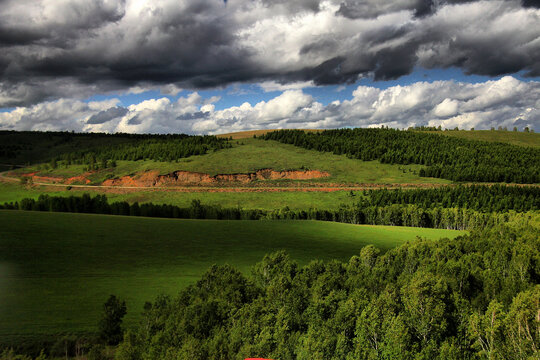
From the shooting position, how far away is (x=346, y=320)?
148ft

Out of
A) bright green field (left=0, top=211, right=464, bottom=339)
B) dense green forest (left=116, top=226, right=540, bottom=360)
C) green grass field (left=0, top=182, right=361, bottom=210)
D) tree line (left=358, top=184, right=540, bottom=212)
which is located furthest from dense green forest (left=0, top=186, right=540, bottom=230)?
dense green forest (left=116, top=226, right=540, bottom=360)

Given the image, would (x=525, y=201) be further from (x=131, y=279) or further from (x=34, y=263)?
(x=34, y=263)

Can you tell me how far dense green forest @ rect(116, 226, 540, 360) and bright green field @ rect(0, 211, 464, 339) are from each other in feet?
27.7

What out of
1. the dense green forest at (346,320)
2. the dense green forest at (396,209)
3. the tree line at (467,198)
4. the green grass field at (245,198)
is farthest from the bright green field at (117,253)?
the green grass field at (245,198)

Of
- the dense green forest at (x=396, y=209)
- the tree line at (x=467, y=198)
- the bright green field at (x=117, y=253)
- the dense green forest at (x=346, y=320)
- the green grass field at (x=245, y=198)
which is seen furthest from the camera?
the green grass field at (x=245, y=198)

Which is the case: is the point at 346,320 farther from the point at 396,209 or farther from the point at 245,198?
the point at 245,198

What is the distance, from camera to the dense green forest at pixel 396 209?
13175 centimetres

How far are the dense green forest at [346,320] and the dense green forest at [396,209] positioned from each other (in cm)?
7800

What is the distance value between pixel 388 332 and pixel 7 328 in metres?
42.0

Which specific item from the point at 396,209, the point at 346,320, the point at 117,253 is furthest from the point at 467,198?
the point at 117,253

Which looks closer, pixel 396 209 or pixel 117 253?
pixel 117 253

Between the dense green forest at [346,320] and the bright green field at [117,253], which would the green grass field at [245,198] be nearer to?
the bright green field at [117,253]

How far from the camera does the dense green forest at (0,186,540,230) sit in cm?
13175

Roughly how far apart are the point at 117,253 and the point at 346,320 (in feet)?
162
